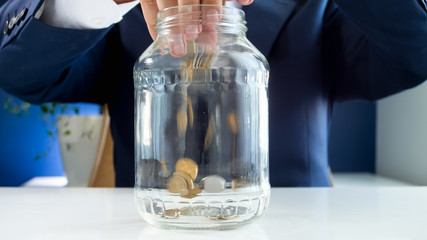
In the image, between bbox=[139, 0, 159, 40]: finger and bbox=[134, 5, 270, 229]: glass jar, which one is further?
bbox=[139, 0, 159, 40]: finger

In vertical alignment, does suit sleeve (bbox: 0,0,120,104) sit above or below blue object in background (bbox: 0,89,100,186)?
above

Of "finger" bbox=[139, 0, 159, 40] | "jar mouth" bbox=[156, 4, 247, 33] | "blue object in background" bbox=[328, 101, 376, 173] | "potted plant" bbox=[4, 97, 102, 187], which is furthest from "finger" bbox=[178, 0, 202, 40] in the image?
"blue object in background" bbox=[328, 101, 376, 173]

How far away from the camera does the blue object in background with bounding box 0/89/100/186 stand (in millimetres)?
1568

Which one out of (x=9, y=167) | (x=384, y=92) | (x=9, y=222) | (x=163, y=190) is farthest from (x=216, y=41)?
(x=9, y=167)

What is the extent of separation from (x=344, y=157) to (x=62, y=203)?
1.77 meters

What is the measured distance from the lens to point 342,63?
1.01 m

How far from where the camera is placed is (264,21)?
951mm

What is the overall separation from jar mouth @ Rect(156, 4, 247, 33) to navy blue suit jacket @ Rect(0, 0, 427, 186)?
51 centimetres

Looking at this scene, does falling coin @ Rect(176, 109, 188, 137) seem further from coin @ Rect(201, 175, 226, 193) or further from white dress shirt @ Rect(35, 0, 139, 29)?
white dress shirt @ Rect(35, 0, 139, 29)

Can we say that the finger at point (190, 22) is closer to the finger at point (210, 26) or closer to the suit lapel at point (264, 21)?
the finger at point (210, 26)

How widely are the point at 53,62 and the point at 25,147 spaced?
967mm

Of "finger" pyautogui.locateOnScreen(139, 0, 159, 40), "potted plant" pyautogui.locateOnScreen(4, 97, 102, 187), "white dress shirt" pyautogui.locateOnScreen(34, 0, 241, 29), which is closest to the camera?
"finger" pyautogui.locateOnScreen(139, 0, 159, 40)

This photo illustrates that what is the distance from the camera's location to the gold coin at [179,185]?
1.33 ft

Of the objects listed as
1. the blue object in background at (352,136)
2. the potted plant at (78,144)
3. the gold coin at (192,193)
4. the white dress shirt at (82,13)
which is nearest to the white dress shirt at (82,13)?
the white dress shirt at (82,13)
